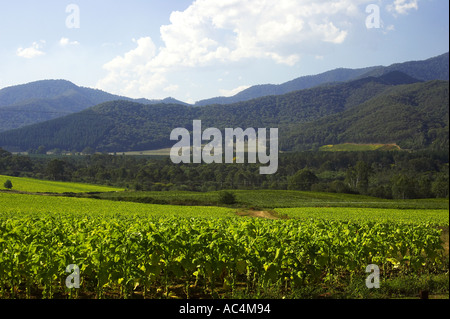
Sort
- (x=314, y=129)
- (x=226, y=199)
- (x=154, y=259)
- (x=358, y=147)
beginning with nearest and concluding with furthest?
(x=154, y=259) → (x=226, y=199) → (x=358, y=147) → (x=314, y=129)

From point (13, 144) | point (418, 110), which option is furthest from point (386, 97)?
point (13, 144)

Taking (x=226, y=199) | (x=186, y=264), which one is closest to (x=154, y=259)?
(x=186, y=264)

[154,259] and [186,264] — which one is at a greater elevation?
[154,259]

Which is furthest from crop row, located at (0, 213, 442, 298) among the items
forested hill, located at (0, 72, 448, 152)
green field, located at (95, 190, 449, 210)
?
forested hill, located at (0, 72, 448, 152)

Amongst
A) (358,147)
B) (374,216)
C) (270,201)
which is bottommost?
(270,201)

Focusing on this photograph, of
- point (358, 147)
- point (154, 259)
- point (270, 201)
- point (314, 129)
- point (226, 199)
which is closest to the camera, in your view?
point (154, 259)

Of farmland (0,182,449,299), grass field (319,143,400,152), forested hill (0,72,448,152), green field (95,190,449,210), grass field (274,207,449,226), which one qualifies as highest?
forested hill (0,72,448,152)

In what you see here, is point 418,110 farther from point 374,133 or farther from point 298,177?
point 298,177

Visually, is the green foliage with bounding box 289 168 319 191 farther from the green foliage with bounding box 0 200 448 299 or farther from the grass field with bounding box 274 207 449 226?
the green foliage with bounding box 0 200 448 299

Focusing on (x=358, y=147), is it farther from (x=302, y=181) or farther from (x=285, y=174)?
(x=302, y=181)

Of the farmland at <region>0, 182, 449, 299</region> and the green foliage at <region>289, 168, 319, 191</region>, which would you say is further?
the green foliage at <region>289, 168, 319, 191</region>

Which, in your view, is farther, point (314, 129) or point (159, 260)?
point (314, 129)
